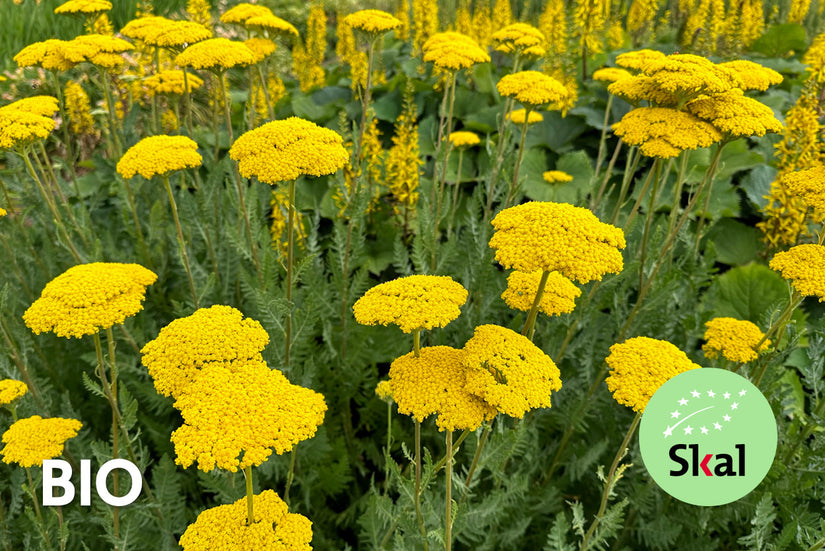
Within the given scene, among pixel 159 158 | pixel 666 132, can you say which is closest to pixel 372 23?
pixel 159 158

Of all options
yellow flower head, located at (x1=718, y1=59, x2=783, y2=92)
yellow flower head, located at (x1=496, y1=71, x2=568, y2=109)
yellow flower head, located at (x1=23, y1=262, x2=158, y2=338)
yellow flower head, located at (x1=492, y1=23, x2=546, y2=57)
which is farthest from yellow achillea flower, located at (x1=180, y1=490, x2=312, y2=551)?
yellow flower head, located at (x1=492, y1=23, x2=546, y2=57)

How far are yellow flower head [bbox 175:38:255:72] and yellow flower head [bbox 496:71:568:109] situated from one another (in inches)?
A: 43.5

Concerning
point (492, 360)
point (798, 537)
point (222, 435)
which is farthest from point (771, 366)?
point (222, 435)

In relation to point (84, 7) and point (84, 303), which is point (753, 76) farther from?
point (84, 7)

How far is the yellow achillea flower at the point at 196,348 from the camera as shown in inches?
48.1

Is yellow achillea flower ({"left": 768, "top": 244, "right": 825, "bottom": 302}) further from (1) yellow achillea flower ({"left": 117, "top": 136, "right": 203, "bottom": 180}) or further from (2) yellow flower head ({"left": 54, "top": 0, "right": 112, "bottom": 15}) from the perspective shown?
(2) yellow flower head ({"left": 54, "top": 0, "right": 112, "bottom": 15})

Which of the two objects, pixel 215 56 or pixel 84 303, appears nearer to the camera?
pixel 84 303

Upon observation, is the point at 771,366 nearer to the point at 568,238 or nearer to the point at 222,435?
the point at 568,238

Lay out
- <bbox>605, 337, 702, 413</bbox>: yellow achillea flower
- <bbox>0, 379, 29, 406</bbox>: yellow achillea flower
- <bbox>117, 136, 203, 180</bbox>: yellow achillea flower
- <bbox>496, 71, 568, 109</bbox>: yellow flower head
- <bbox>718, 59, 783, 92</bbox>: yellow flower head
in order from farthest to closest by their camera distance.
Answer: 1. <bbox>496, 71, 568, 109</bbox>: yellow flower head
2. <bbox>718, 59, 783, 92</bbox>: yellow flower head
3. <bbox>117, 136, 203, 180</bbox>: yellow achillea flower
4. <bbox>0, 379, 29, 406</bbox>: yellow achillea flower
5. <bbox>605, 337, 702, 413</bbox>: yellow achillea flower

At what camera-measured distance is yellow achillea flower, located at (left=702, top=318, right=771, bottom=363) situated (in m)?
1.87

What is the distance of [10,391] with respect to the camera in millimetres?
1666

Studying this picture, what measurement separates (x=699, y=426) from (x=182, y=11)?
8918 millimetres

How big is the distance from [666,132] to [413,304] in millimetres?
1174

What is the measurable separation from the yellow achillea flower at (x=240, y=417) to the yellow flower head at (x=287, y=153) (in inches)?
24.3
